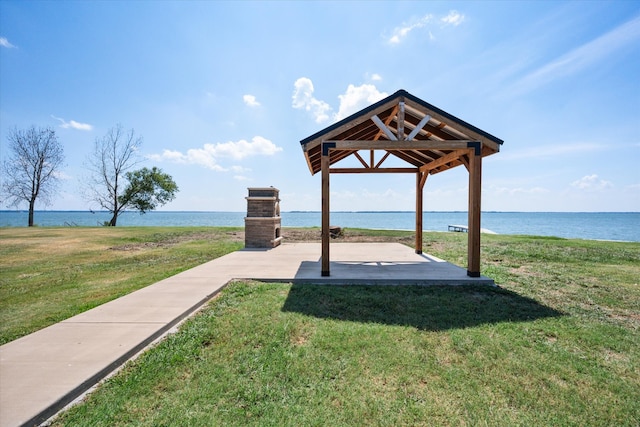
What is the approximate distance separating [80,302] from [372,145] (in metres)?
6.67

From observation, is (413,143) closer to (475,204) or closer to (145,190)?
(475,204)

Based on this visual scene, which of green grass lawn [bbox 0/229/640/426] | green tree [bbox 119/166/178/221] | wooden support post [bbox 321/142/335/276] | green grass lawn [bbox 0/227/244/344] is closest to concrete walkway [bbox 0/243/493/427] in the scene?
green grass lawn [bbox 0/229/640/426]

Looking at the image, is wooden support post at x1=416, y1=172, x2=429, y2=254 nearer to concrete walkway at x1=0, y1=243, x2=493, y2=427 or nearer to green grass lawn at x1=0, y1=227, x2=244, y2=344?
concrete walkway at x1=0, y1=243, x2=493, y2=427

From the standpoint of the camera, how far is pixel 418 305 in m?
4.94

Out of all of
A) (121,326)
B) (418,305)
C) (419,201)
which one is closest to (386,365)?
(418,305)

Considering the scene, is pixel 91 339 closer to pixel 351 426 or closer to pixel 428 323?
pixel 351 426

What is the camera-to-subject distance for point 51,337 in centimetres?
355

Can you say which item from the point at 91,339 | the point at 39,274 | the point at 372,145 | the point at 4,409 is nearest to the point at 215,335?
the point at 91,339

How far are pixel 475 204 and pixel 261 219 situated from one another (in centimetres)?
790

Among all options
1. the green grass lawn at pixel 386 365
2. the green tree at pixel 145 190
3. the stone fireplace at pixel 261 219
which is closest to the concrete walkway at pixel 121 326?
the green grass lawn at pixel 386 365

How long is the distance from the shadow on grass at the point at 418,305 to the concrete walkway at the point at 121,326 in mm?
513

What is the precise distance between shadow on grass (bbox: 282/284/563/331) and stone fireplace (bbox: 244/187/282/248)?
5800 mm

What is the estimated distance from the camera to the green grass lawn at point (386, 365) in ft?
7.91

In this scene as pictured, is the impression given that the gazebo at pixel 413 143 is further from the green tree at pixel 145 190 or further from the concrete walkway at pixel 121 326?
the green tree at pixel 145 190
